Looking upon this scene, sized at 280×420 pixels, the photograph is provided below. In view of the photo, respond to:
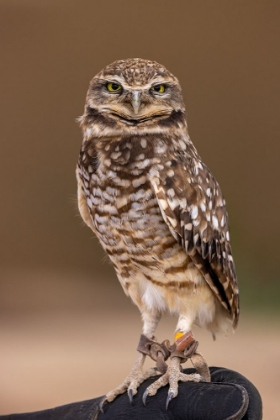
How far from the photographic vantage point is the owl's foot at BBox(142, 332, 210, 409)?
49.6 inches

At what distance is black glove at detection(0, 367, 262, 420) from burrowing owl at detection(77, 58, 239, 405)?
21 mm

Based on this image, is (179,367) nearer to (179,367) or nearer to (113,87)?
(179,367)

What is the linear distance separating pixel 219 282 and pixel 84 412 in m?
0.36

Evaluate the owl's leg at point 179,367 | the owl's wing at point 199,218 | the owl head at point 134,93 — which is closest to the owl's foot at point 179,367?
the owl's leg at point 179,367

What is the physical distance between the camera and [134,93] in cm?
121

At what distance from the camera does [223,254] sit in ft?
4.53

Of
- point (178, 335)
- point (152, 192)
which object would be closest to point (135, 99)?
point (152, 192)

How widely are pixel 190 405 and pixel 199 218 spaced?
0.35 m

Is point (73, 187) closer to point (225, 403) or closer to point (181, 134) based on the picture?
point (181, 134)

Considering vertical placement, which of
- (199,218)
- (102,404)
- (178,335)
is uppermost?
(199,218)

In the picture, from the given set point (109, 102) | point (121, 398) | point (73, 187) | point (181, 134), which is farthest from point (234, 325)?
point (73, 187)

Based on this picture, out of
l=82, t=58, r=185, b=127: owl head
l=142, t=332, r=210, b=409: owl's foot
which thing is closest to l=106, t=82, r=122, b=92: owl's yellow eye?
l=82, t=58, r=185, b=127: owl head

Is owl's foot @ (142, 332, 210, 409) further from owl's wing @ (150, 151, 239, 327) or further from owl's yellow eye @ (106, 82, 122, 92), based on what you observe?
owl's yellow eye @ (106, 82, 122, 92)

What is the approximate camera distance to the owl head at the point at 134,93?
1218 mm
